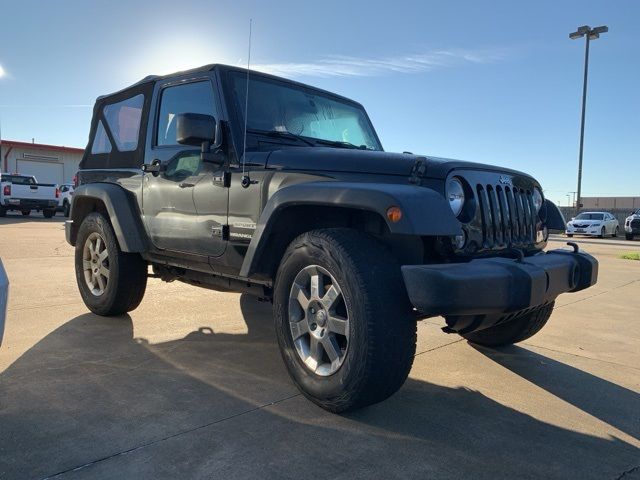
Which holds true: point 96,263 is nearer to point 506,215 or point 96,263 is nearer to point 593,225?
point 506,215

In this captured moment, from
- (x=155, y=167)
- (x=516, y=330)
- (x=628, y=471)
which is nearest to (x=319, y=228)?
(x=155, y=167)

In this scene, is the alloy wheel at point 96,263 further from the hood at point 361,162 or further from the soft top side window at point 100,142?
the hood at point 361,162

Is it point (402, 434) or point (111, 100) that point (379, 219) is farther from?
point (111, 100)

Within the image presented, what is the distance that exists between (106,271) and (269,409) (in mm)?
2498

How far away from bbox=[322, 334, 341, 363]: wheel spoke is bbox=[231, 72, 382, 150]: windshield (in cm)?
150

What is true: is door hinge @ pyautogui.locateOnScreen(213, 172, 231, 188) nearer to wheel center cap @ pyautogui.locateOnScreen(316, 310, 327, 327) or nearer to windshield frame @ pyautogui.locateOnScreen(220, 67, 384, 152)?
windshield frame @ pyautogui.locateOnScreen(220, 67, 384, 152)

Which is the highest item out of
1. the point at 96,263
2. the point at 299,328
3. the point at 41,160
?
the point at 41,160

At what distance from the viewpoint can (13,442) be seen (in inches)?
92.5

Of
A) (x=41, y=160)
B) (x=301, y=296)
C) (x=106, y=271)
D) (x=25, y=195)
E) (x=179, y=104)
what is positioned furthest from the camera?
(x=41, y=160)

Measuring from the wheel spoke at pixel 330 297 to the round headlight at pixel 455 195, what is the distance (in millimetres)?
746

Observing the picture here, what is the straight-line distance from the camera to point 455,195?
284cm

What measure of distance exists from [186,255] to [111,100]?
202 cm

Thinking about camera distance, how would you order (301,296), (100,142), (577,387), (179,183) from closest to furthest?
(301,296) < (577,387) < (179,183) < (100,142)

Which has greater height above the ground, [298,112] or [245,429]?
[298,112]
